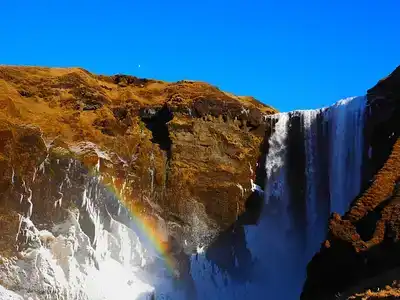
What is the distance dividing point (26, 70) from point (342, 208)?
16798 millimetres

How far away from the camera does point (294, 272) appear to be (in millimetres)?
28516

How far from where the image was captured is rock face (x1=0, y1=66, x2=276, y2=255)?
86.3 ft

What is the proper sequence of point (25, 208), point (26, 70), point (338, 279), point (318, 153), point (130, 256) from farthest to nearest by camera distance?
point (26, 70)
point (318, 153)
point (130, 256)
point (25, 208)
point (338, 279)

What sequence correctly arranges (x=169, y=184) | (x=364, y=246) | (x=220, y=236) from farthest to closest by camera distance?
1. (x=169, y=184)
2. (x=220, y=236)
3. (x=364, y=246)

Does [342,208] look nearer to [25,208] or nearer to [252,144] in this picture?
[252,144]

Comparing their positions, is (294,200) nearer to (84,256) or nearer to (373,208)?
(373,208)

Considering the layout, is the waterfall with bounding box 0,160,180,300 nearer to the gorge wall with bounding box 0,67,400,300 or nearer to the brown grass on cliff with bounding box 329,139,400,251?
the gorge wall with bounding box 0,67,400,300

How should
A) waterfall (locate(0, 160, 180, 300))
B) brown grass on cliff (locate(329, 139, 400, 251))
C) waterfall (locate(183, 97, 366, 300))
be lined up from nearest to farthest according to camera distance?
brown grass on cliff (locate(329, 139, 400, 251)) → waterfall (locate(0, 160, 180, 300)) → waterfall (locate(183, 97, 366, 300))

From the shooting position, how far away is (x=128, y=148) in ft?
94.9

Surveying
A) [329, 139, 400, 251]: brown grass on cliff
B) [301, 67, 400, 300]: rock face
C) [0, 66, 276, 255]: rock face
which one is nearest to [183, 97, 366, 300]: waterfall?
[0, 66, 276, 255]: rock face

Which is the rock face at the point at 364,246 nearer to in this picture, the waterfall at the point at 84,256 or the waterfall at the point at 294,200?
the waterfall at the point at 294,200

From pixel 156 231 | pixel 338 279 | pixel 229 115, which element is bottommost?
pixel 338 279

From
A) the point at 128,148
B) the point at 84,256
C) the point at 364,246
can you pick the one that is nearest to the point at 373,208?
the point at 364,246

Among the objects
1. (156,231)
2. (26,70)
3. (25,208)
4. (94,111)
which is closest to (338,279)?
(156,231)
